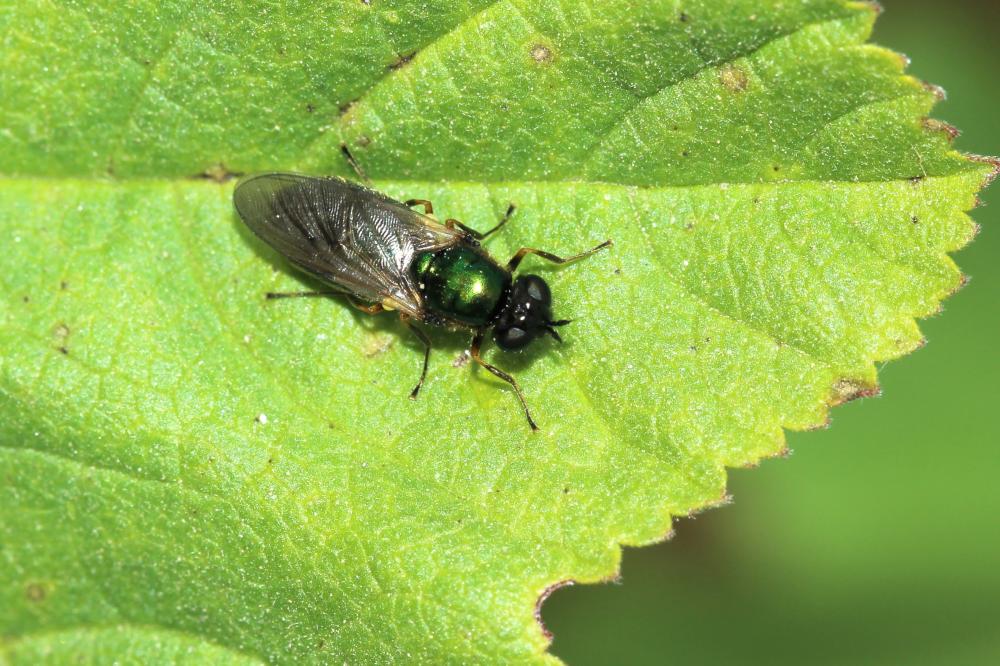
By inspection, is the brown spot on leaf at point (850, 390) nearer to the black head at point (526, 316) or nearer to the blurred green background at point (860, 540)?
the black head at point (526, 316)

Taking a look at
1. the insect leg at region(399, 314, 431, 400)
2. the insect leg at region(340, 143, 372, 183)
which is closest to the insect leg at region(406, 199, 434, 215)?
the insect leg at region(340, 143, 372, 183)

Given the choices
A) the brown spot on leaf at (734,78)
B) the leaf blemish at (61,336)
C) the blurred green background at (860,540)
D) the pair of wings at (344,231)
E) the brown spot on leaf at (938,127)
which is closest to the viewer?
the brown spot on leaf at (938,127)

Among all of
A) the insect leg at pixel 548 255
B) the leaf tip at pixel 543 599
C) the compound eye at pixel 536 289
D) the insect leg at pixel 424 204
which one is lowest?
the leaf tip at pixel 543 599

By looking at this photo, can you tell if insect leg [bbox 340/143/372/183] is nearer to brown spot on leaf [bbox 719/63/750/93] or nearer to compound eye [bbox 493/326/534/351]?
compound eye [bbox 493/326/534/351]

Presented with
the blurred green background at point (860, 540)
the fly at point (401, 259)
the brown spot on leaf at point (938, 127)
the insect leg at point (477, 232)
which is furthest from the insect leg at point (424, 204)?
the blurred green background at point (860, 540)

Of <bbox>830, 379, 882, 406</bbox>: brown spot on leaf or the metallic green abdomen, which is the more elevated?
the metallic green abdomen

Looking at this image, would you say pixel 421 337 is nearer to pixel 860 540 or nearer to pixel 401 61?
pixel 401 61

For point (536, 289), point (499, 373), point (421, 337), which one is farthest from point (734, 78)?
point (421, 337)

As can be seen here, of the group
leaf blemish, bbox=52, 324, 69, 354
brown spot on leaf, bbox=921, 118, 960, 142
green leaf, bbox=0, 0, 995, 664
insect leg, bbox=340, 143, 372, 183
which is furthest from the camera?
insect leg, bbox=340, 143, 372, 183
